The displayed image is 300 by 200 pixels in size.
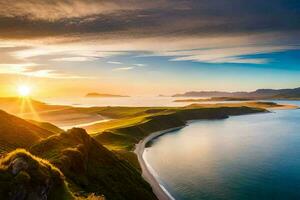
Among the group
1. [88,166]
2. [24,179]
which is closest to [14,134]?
[88,166]

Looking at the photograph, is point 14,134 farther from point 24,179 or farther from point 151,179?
point 24,179

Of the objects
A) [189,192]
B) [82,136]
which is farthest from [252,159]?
[82,136]

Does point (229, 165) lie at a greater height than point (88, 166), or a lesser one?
lesser

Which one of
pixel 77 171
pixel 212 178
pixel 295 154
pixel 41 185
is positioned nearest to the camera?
pixel 41 185

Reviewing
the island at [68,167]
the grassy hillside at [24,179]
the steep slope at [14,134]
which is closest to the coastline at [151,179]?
the island at [68,167]

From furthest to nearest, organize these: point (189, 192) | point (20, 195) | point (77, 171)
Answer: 1. point (189, 192)
2. point (77, 171)
3. point (20, 195)

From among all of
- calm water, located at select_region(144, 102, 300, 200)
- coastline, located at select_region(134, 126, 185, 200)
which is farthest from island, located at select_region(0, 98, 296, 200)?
calm water, located at select_region(144, 102, 300, 200)

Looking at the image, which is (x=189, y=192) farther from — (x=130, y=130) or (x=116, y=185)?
(x=130, y=130)
